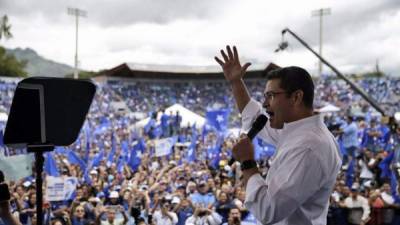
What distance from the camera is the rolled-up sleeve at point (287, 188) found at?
5.23 ft

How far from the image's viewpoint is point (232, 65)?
98.8 inches

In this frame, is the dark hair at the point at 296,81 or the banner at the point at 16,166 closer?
the dark hair at the point at 296,81

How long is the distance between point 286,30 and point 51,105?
7587 millimetres

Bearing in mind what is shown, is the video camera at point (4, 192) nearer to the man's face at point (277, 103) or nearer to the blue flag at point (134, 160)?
the man's face at point (277, 103)

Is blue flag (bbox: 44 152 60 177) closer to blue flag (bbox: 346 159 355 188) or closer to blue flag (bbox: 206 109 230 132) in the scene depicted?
blue flag (bbox: 346 159 355 188)

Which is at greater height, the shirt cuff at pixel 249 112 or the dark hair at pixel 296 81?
the dark hair at pixel 296 81

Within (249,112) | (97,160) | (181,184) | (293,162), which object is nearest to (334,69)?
(181,184)

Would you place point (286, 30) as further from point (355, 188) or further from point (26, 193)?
point (26, 193)

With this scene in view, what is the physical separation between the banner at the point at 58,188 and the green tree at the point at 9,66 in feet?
120

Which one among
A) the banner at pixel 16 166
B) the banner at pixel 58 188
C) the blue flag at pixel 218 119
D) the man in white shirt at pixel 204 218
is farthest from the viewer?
the blue flag at pixel 218 119

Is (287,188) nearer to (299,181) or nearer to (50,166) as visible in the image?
(299,181)

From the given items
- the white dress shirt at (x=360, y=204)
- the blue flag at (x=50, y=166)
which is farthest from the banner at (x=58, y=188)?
the white dress shirt at (x=360, y=204)

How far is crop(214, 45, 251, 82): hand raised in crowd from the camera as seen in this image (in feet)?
8.14

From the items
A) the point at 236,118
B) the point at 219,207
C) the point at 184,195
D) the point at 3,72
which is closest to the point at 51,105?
the point at 219,207
